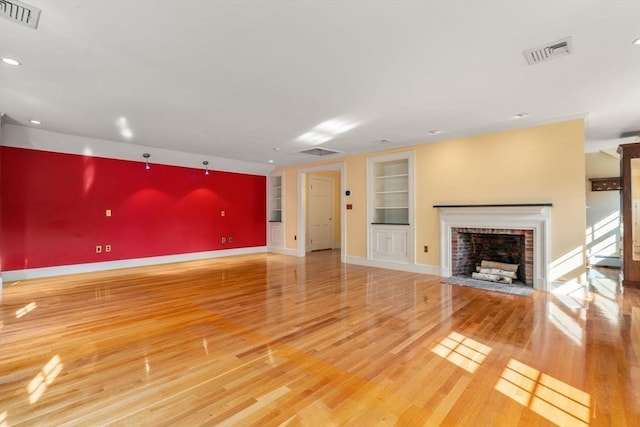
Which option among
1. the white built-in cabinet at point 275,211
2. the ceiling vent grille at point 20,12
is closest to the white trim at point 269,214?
the white built-in cabinet at point 275,211

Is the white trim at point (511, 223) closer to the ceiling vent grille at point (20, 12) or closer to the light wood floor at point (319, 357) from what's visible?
the light wood floor at point (319, 357)

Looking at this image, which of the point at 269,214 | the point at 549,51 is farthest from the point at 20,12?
the point at 269,214

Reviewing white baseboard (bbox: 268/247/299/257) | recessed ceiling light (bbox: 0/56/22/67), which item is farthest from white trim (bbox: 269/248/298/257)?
recessed ceiling light (bbox: 0/56/22/67)

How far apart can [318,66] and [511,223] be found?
12.9 feet

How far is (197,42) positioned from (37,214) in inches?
199

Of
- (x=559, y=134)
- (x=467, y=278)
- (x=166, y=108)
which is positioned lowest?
(x=467, y=278)

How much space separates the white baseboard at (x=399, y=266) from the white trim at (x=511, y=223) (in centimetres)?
19

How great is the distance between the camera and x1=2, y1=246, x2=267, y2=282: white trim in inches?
204

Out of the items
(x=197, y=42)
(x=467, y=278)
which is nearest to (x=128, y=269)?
(x=197, y=42)

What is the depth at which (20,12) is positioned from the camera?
207cm

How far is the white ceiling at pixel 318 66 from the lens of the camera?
6.84 ft

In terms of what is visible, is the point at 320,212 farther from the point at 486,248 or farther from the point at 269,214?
the point at 486,248

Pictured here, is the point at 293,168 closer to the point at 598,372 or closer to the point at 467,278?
the point at 467,278

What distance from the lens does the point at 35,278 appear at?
526 cm
